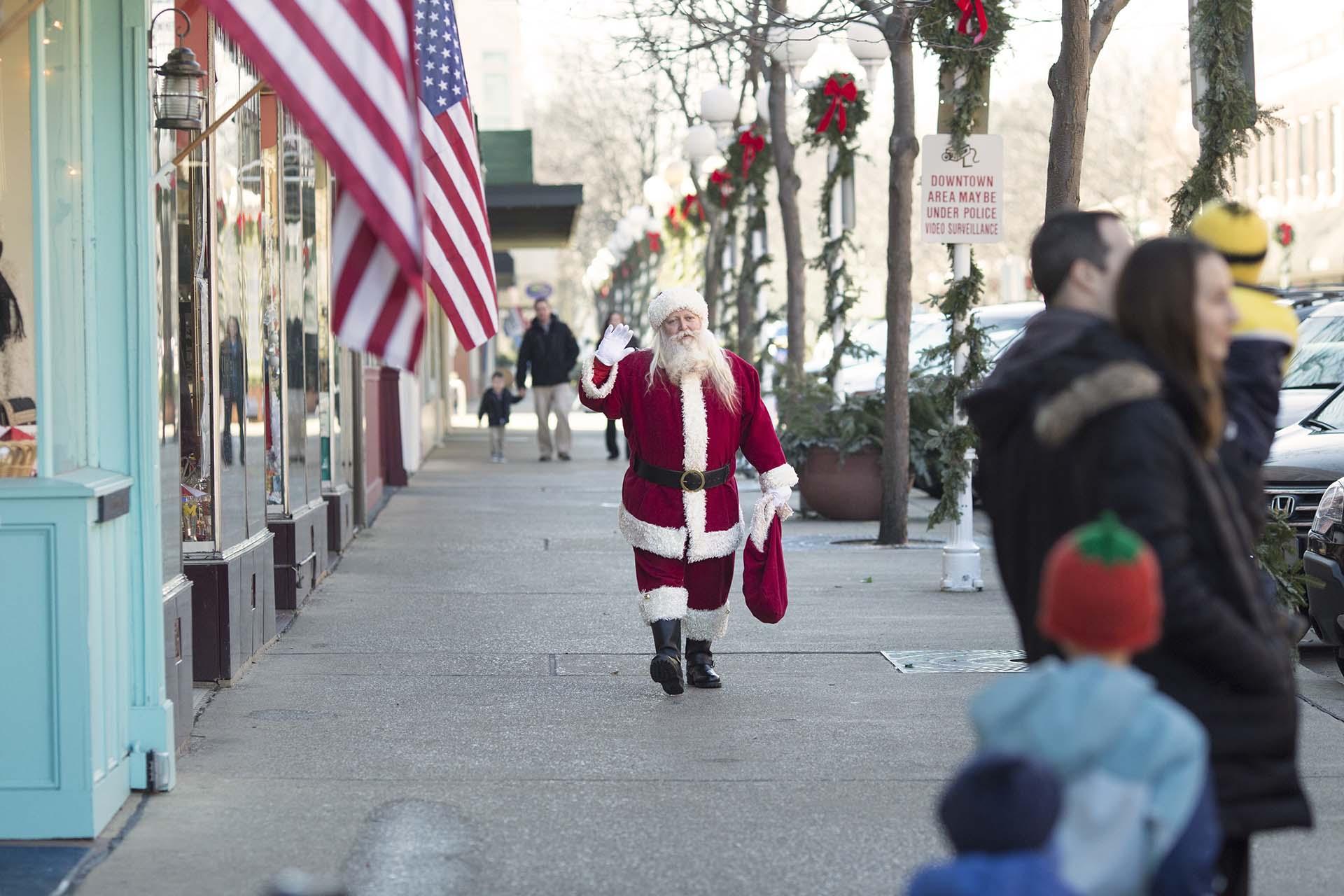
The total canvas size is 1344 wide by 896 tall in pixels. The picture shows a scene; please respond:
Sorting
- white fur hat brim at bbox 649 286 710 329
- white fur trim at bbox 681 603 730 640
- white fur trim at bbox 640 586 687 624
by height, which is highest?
white fur hat brim at bbox 649 286 710 329

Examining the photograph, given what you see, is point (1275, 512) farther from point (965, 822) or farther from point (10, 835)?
point (965, 822)

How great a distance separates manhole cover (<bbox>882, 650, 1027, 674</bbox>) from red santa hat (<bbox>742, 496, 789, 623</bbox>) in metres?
0.93

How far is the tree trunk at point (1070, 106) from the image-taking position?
9234mm

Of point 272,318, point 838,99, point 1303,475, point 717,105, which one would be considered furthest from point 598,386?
point 717,105

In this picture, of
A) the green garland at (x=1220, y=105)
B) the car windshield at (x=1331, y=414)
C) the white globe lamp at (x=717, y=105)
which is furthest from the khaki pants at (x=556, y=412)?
the green garland at (x=1220, y=105)

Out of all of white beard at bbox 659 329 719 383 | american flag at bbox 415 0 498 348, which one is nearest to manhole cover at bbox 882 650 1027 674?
white beard at bbox 659 329 719 383

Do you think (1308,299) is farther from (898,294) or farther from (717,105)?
(717,105)

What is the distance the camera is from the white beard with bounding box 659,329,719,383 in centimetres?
813

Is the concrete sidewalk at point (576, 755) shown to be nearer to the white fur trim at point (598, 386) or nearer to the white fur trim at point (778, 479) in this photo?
the white fur trim at point (778, 479)

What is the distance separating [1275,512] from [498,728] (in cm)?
352

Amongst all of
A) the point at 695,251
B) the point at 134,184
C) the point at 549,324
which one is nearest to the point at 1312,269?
the point at 695,251

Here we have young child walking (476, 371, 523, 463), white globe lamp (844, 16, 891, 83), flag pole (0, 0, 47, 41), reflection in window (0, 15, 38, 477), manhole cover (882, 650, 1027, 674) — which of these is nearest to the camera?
flag pole (0, 0, 47, 41)

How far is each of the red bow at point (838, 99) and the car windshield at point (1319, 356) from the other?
14.6 feet

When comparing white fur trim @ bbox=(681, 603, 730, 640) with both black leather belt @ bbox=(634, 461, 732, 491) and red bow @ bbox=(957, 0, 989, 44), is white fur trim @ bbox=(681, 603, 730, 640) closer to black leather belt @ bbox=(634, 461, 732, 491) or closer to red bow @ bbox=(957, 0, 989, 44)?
black leather belt @ bbox=(634, 461, 732, 491)
